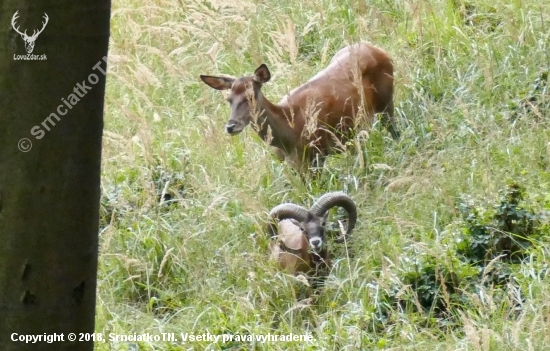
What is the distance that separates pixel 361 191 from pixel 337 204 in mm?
619

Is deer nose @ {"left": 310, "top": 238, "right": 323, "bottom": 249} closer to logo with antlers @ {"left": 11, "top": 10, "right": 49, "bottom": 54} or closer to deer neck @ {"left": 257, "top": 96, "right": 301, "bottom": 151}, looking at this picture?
deer neck @ {"left": 257, "top": 96, "right": 301, "bottom": 151}

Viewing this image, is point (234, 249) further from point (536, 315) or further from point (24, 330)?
point (24, 330)

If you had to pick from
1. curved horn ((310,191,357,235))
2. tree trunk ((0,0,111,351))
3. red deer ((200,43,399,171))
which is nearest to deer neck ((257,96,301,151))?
red deer ((200,43,399,171))

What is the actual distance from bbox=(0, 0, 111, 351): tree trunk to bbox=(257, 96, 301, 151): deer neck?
561 cm

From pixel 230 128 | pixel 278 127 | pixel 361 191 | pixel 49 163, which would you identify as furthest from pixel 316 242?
pixel 49 163

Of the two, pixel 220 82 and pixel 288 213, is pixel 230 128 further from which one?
pixel 288 213

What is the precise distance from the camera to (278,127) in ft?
27.3

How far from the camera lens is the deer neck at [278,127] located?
8289 millimetres

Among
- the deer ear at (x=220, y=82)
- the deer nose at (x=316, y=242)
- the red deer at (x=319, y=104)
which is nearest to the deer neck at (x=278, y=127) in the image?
the red deer at (x=319, y=104)

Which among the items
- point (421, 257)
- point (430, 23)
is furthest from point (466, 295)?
point (430, 23)

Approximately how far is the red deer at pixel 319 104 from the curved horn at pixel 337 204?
1005mm

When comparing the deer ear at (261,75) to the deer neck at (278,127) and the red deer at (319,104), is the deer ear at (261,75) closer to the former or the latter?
Result: the red deer at (319,104)

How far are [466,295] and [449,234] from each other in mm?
788

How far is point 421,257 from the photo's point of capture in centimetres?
593
